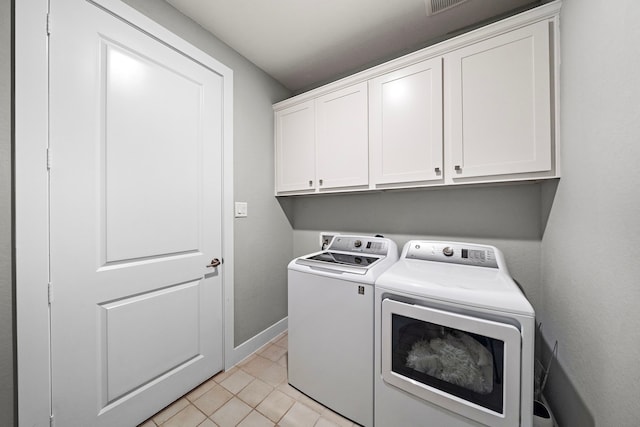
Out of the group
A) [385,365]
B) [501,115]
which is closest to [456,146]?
[501,115]

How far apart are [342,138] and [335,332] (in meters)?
1.40

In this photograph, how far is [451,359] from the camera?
1.04 meters

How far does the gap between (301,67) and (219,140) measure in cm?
107

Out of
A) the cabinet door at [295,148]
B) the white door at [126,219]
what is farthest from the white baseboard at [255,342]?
the cabinet door at [295,148]

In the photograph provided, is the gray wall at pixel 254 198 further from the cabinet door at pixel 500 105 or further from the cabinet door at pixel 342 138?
the cabinet door at pixel 500 105

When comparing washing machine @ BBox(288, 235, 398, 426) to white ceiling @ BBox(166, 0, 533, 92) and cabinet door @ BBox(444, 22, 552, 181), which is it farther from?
white ceiling @ BBox(166, 0, 533, 92)

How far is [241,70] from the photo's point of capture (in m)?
Answer: 1.88

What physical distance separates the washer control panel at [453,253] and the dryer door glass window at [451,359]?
1.73 ft

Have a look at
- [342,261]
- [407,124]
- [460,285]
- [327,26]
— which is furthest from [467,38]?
[342,261]

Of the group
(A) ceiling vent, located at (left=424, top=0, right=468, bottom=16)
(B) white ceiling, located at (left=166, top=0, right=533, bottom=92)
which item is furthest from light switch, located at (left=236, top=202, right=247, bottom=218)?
(A) ceiling vent, located at (left=424, top=0, right=468, bottom=16)

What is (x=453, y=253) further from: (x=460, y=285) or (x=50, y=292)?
(x=50, y=292)

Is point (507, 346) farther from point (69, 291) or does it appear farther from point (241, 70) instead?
point (241, 70)

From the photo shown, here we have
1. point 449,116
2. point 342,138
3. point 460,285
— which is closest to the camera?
point 460,285

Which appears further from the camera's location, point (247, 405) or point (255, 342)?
point (255, 342)
